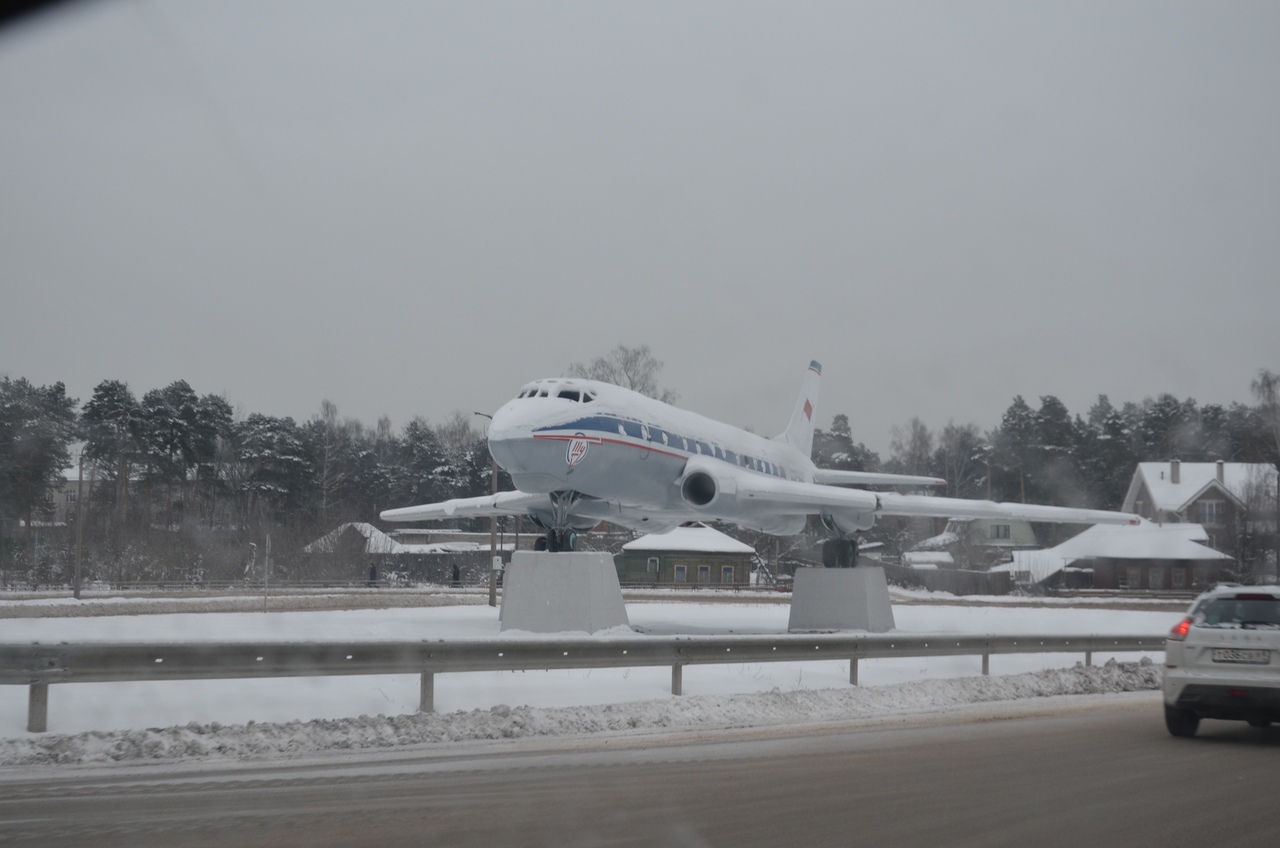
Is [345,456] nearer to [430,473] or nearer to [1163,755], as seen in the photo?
[430,473]

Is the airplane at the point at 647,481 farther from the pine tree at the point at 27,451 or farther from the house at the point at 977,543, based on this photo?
the house at the point at 977,543

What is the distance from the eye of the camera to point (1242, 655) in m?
9.79

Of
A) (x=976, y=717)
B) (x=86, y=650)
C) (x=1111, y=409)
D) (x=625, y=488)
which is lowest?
(x=976, y=717)

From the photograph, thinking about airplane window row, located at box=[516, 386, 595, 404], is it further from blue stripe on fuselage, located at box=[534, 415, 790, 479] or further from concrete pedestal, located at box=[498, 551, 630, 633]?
concrete pedestal, located at box=[498, 551, 630, 633]

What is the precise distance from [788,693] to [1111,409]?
3255 inches

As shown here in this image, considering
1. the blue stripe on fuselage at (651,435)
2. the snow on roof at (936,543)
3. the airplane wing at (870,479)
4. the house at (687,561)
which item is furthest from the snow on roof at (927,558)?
the blue stripe on fuselage at (651,435)

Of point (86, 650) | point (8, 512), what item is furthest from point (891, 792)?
point (8, 512)

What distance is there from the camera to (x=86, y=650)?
888 cm

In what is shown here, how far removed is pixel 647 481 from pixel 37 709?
14.7 meters

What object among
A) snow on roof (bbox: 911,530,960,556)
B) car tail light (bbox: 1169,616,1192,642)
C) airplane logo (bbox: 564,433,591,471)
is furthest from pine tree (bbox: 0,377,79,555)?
snow on roof (bbox: 911,530,960,556)

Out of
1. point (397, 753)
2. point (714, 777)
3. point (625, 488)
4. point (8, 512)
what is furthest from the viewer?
A: point (8, 512)

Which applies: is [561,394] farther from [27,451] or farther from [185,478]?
[185,478]

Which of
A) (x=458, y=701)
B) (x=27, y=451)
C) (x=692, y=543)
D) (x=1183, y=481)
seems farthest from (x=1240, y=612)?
(x=1183, y=481)

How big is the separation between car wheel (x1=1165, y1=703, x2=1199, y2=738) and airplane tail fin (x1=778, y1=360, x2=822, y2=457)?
23522 mm
